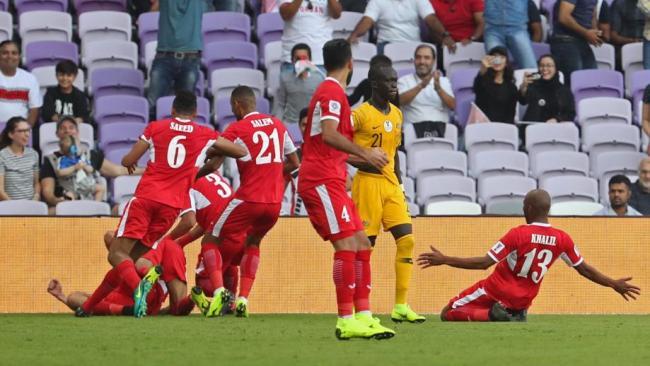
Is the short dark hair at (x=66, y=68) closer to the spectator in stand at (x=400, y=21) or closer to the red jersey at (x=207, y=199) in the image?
the spectator in stand at (x=400, y=21)

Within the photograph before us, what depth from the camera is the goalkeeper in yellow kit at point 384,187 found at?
1166 cm

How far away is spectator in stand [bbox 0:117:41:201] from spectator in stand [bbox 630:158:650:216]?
612 centimetres

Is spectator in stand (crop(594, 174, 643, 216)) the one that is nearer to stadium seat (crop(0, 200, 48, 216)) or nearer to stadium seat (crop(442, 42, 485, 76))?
stadium seat (crop(442, 42, 485, 76))

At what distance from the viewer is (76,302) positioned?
504 inches

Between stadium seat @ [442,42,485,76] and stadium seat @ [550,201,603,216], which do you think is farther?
stadium seat @ [442,42,485,76]

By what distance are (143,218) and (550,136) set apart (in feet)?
20.7

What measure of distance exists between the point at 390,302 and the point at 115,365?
6.20 m

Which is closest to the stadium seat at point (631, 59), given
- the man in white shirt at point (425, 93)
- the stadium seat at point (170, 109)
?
the man in white shirt at point (425, 93)

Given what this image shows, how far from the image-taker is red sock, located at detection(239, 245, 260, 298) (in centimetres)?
1250

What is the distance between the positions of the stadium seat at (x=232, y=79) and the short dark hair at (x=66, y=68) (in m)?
1.73

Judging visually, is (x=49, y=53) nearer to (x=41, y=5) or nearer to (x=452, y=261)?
(x=41, y=5)

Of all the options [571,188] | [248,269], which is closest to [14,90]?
[248,269]

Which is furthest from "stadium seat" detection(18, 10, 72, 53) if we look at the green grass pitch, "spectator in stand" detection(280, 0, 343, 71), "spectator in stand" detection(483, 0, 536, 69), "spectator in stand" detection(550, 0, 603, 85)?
the green grass pitch

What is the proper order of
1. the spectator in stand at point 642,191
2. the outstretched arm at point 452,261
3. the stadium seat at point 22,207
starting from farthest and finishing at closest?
the spectator in stand at point 642,191 → the stadium seat at point 22,207 → the outstretched arm at point 452,261
